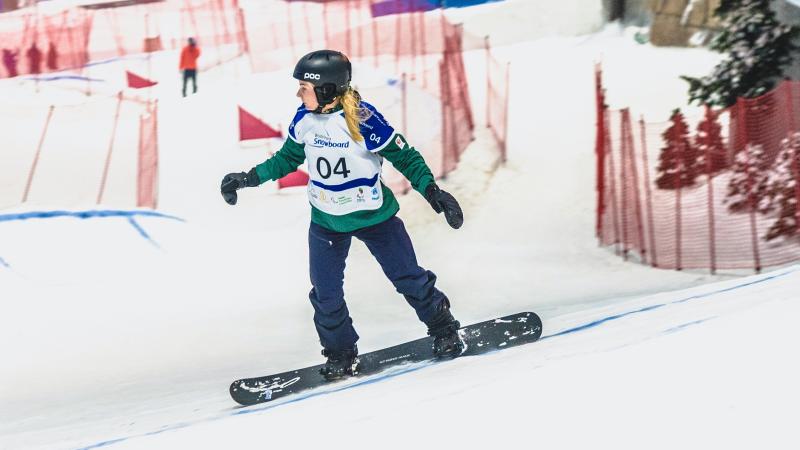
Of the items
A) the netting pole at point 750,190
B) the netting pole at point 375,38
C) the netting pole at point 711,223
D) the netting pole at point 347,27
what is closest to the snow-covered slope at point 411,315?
the netting pole at point 711,223

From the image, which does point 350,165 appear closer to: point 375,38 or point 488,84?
point 488,84

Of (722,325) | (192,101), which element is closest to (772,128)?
(722,325)

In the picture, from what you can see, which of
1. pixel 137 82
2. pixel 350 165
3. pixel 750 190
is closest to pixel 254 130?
pixel 137 82

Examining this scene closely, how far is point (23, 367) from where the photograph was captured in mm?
7371

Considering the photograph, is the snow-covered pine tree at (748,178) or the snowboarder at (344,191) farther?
the snow-covered pine tree at (748,178)

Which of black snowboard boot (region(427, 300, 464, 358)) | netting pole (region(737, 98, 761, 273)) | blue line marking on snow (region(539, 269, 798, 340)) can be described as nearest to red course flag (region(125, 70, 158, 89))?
netting pole (region(737, 98, 761, 273))

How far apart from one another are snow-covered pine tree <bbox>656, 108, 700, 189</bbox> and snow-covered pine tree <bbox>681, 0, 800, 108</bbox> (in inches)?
36.9

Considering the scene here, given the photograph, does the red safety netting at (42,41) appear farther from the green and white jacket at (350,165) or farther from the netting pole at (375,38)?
the green and white jacket at (350,165)

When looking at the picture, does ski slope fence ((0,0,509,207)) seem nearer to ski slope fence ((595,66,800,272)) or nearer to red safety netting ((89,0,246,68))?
red safety netting ((89,0,246,68))

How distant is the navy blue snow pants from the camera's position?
5.41 metres

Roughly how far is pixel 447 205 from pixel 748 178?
20.2 feet

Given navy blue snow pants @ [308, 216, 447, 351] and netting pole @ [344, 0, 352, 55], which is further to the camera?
netting pole @ [344, 0, 352, 55]

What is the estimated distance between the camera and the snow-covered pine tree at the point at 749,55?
1221 cm

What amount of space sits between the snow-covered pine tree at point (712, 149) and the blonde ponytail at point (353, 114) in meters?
6.28
